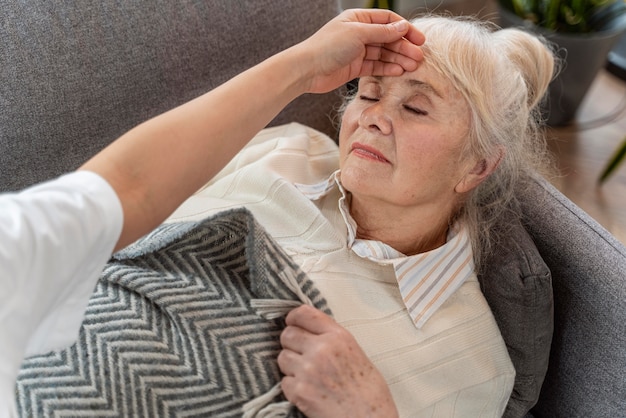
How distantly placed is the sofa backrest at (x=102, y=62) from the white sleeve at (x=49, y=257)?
0.69 metres

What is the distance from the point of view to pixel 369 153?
1290 mm

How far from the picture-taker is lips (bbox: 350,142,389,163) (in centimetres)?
128

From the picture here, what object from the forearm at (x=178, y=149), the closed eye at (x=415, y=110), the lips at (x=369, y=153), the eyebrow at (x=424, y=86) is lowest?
the lips at (x=369, y=153)

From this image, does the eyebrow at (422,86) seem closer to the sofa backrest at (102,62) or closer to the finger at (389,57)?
the finger at (389,57)

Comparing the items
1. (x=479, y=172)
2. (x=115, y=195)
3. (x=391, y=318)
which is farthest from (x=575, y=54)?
(x=115, y=195)

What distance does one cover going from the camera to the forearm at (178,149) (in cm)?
85

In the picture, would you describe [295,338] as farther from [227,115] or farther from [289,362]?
[227,115]

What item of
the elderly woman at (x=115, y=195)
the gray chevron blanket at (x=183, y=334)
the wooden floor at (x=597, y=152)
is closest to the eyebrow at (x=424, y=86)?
the elderly woman at (x=115, y=195)

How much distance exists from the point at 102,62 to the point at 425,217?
85 cm

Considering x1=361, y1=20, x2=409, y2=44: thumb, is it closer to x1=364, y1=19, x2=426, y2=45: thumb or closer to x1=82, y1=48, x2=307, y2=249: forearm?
x1=364, y1=19, x2=426, y2=45: thumb

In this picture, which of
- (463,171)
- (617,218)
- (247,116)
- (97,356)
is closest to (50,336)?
(97,356)

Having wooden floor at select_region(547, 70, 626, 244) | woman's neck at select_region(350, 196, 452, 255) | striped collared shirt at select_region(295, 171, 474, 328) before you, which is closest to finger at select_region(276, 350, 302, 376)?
striped collared shirt at select_region(295, 171, 474, 328)

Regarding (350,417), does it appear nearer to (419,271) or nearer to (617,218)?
(419,271)

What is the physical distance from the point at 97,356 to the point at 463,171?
850mm
